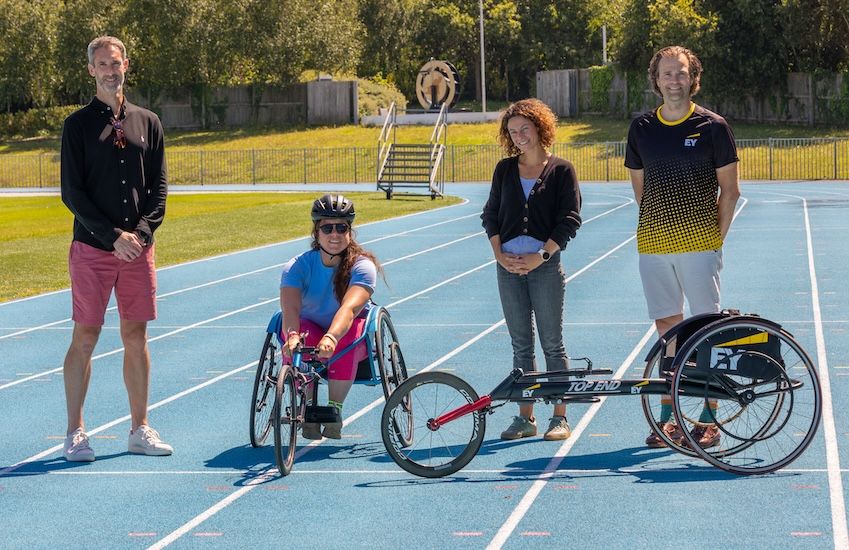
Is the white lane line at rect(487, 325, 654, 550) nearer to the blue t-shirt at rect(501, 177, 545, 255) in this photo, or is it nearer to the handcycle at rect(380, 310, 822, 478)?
the handcycle at rect(380, 310, 822, 478)

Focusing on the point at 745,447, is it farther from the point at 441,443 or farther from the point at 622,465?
the point at 441,443

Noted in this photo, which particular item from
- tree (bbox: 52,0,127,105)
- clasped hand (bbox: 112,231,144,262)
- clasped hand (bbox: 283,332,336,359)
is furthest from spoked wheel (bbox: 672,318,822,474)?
tree (bbox: 52,0,127,105)

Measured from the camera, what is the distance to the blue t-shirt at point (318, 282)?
7.79 metres

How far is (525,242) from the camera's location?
25.6ft

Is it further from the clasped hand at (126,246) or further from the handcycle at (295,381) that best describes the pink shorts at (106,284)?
the handcycle at (295,381)

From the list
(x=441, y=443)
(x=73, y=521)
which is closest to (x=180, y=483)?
(x=73, y=521)

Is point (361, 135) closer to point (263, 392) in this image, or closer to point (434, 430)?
point (263, 392)

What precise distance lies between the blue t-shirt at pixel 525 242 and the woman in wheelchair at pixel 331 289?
2.43 feet

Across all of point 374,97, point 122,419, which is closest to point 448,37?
point 374,97

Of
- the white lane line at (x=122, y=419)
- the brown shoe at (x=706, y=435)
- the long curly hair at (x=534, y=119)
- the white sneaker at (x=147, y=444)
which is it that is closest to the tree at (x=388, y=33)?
the white lane line at (x=122, y=419)

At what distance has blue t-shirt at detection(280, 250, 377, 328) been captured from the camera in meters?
7.79

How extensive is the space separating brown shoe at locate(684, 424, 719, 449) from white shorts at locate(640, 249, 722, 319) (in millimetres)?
623

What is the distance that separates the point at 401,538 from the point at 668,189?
245 centimetres

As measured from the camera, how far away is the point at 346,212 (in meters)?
7.77
